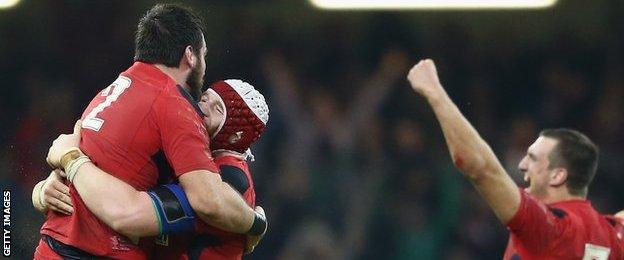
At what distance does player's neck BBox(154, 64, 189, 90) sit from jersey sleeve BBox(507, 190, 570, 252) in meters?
1.18

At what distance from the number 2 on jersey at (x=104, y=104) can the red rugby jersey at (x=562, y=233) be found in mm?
1341

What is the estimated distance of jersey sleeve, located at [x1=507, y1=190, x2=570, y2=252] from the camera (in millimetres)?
3568

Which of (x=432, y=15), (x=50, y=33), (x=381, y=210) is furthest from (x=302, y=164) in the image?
(x=50, y=33)

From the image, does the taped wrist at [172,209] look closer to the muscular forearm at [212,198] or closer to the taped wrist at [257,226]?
the muscular forearm at [212,198]

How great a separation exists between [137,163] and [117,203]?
0.53ft

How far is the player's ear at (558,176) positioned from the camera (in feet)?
13.4

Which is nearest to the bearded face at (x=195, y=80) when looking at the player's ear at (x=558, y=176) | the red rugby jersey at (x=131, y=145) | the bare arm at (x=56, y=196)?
the red rugby jersey at (x=131, y=145)

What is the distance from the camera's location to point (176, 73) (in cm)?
361

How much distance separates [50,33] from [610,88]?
373 cm

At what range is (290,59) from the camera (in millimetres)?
7156

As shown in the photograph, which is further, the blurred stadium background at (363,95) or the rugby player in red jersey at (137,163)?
the blurred stadium background at (363,95)

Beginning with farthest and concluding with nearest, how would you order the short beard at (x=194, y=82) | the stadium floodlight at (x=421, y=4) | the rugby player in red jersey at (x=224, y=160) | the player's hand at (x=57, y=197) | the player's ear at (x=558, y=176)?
the stadium floodlight at (x=421, y=4) < the player's ear at (x=558, y=176) < the short beard at (x=194, y=82) < the rugby player in red jersey at (x=224, y=160) < the player's hand at (x=57, y=197)

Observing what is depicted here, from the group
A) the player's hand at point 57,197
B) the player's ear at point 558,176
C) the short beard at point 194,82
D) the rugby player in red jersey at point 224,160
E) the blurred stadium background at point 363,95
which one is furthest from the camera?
the blurred stadium background at point 363,95

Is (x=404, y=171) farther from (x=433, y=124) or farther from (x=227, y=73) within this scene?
(x=227, y=73)
